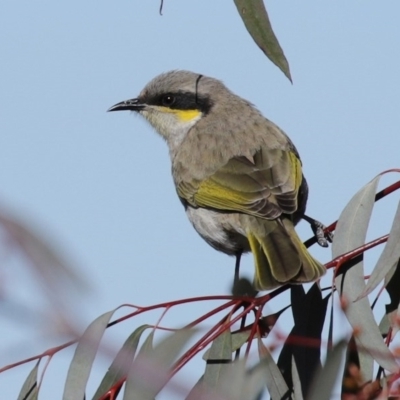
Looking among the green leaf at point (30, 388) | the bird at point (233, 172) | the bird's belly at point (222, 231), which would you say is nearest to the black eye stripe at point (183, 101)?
the bird at point (233, 172)

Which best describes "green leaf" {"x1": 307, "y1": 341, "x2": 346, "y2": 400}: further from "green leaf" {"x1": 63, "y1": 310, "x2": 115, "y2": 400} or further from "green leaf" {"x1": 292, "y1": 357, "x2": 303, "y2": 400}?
"green leaf" {"x1": 63, "y1": 310, "x2": 115, "y2": 400}

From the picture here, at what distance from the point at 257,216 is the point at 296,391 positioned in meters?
1.29

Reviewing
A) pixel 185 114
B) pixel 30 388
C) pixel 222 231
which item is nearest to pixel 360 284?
pixel 30 388

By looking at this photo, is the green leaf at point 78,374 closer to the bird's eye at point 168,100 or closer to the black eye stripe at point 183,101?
the black eye stripe at point 183,101

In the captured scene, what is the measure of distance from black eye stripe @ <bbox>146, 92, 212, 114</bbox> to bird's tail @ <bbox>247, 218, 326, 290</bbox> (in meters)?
1.70

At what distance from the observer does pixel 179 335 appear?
8.71 feet

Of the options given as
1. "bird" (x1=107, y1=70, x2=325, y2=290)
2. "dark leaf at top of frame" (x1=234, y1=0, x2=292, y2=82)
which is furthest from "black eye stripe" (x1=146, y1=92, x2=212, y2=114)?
"dark leaf at top of frame" (x1=234, y1=0, x2=292, y2=82)

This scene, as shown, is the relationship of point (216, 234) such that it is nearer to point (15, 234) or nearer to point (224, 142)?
point (224, 142)

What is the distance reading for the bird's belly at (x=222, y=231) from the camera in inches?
169

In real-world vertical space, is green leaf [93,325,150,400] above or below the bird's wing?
below

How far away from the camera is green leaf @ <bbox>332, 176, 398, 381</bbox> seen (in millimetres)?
2641

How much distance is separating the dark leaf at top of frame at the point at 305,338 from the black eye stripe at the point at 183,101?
8.47 feet

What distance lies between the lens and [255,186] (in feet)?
13.8

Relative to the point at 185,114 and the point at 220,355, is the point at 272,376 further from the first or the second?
the point at 185,114
